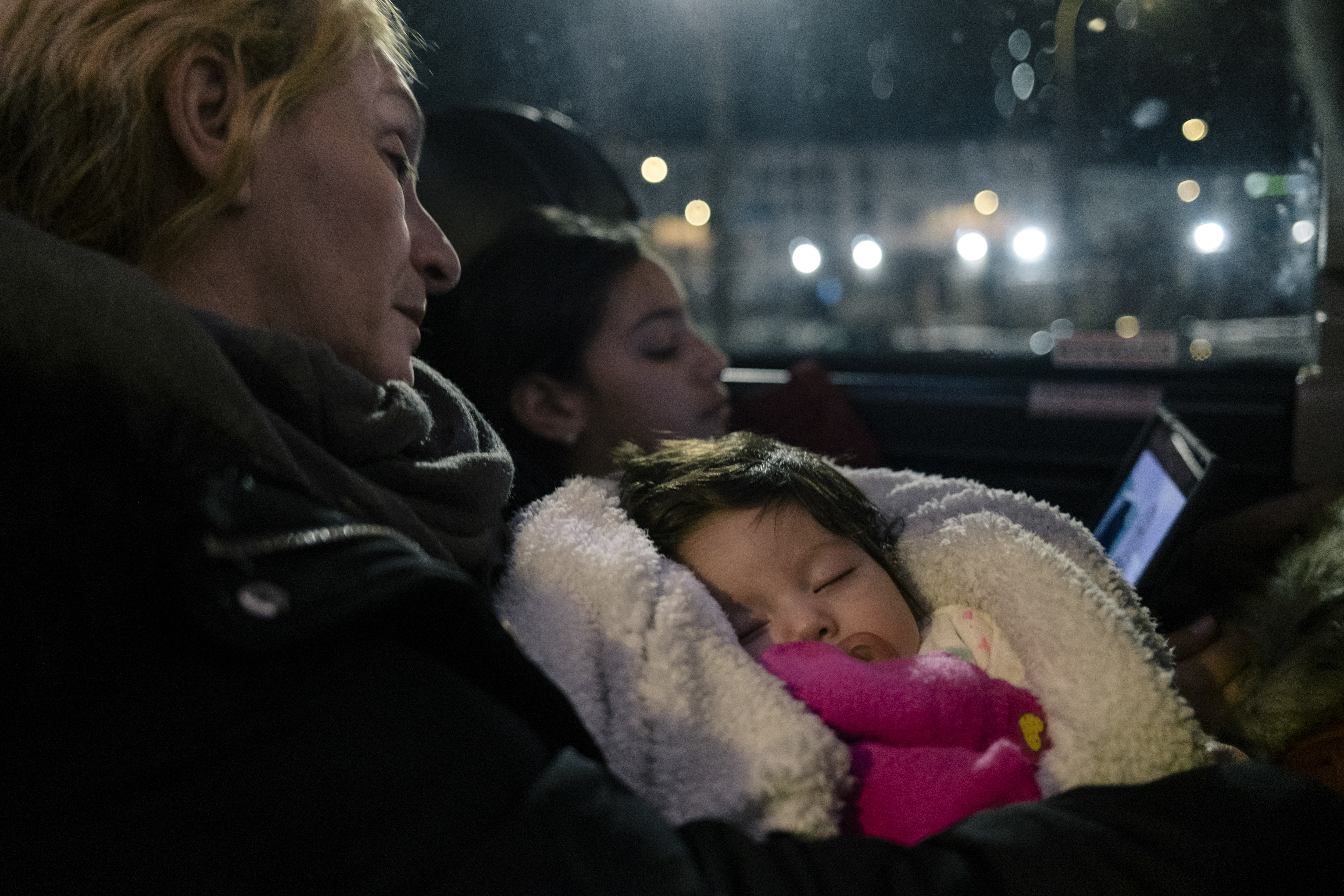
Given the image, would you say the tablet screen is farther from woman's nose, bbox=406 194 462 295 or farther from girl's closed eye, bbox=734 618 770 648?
woman's nose, bbox=406 194 462 295

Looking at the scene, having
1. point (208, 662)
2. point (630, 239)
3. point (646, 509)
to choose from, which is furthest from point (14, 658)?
point (630, 239)

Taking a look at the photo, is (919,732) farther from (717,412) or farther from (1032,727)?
(717,412)

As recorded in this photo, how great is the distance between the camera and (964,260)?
2615mm

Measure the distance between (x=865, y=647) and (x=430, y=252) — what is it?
0.62 metres

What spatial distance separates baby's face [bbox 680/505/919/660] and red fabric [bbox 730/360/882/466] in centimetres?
111

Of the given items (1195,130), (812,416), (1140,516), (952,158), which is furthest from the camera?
(952,158)

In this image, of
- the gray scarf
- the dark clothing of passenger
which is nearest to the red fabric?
the gray scarf

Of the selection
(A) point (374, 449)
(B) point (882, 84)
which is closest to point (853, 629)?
(A) point (374, 449)

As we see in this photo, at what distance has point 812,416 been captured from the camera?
2.31 m

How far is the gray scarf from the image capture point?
799 mm

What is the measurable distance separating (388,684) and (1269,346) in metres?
1.99

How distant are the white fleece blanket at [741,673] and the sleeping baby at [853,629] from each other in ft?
0.15

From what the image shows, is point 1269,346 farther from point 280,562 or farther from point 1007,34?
point 280,562

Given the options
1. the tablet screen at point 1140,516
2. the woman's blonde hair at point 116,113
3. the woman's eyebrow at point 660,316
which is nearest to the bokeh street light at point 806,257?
the woman's eyebrow at point 660,316
